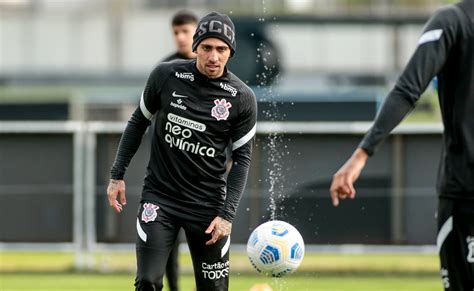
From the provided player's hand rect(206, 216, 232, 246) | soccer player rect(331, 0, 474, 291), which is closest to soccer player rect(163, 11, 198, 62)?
player's hand rect(206, 216, 232, 246)

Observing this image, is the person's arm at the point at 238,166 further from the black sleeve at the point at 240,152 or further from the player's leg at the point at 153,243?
the player's leg at the point at 153,243

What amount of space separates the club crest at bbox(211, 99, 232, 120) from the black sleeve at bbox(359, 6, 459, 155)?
2374 millimetres

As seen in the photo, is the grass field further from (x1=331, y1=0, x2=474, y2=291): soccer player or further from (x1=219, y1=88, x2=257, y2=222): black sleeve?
(x1=331, y1=0, x2=474, y2=291): soccer player

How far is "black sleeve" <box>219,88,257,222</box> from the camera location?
25.8 ft

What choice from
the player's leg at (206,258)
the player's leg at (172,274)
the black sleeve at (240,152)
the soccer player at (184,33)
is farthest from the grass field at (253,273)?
the black sleeve at (240,152)

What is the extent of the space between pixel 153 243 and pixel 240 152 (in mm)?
908

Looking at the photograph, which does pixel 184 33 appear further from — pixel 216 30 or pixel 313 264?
pixel 313 264

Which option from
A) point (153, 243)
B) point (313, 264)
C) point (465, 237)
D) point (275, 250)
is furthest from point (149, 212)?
point (313, 264)

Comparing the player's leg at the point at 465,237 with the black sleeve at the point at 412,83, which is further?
the player's leg at the point at 465,237

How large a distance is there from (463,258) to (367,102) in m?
12.0

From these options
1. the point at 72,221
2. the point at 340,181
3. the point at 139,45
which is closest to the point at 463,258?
the point at 340,181

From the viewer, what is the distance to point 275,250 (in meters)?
8.46

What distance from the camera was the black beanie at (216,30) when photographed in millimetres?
7668

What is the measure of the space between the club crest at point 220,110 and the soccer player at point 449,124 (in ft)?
7.20
